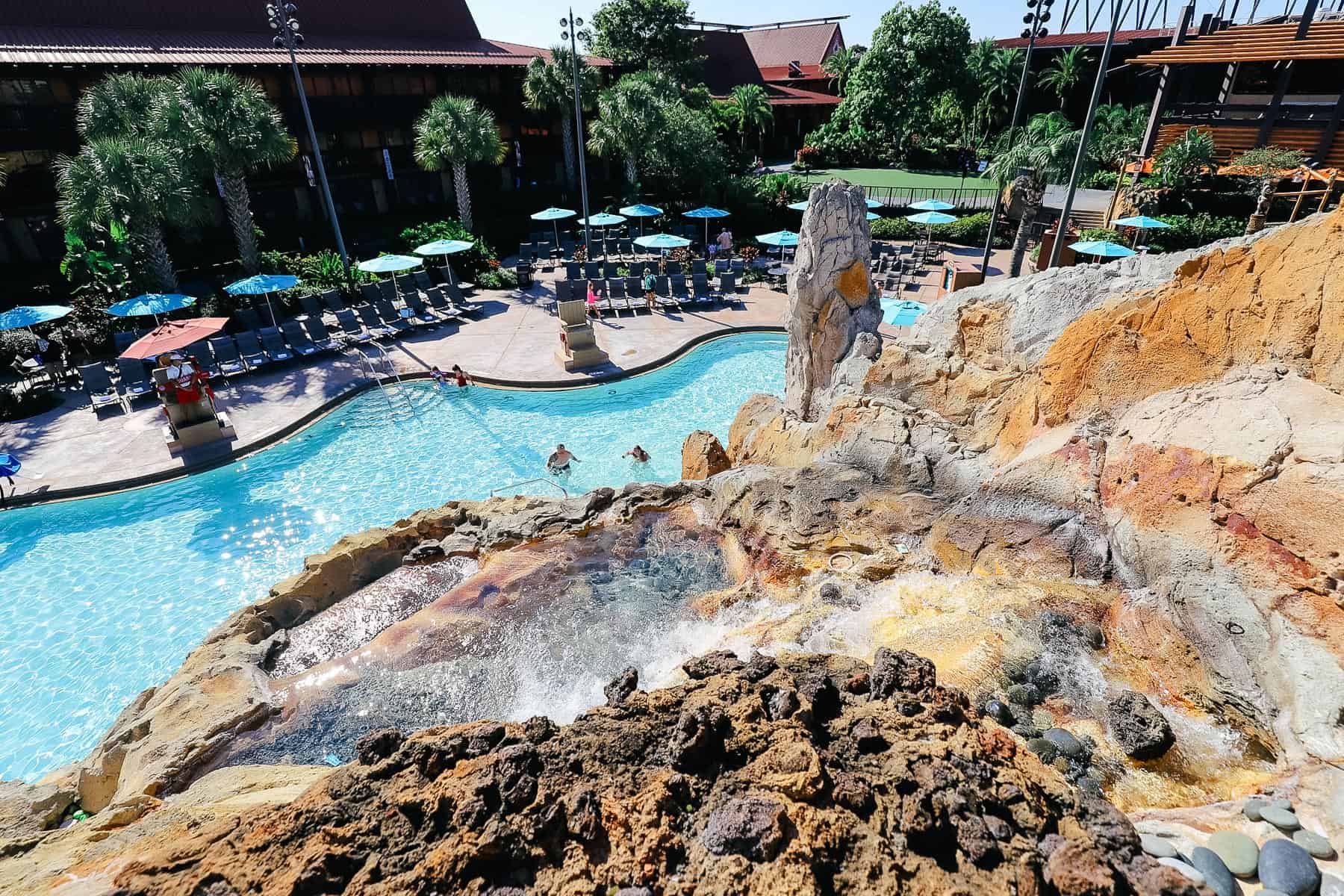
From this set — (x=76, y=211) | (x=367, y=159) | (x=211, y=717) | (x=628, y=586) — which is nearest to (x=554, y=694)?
(x=628, y=586)

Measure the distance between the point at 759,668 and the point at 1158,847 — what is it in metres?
2.92

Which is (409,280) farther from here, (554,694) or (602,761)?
(602,761)

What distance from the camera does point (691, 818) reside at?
14.3 feet

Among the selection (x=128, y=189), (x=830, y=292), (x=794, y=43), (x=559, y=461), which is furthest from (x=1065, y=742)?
(x=794, y=43)

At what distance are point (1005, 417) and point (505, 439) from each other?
11.7 metres

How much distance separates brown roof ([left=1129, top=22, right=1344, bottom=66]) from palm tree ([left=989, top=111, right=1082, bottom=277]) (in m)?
6.40

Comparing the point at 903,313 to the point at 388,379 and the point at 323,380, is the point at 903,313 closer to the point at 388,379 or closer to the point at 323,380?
the point at 388,379

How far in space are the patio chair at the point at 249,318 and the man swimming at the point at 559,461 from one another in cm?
1310

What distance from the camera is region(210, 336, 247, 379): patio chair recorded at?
1962cm

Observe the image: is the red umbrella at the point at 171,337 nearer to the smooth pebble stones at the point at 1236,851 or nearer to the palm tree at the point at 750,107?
the smooth pebble stones at the point at 1236,851

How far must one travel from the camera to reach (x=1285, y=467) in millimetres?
6531

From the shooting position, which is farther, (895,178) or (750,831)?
(895,178)

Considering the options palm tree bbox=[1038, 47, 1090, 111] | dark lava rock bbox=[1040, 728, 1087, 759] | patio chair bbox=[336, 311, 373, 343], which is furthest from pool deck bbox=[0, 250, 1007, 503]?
palm tree bbox=[1038, 47, 1090, 111]

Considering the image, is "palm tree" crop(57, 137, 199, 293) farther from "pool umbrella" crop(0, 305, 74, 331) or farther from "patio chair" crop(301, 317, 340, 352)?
"patio chair" crop(301, 317, 340, 352)
